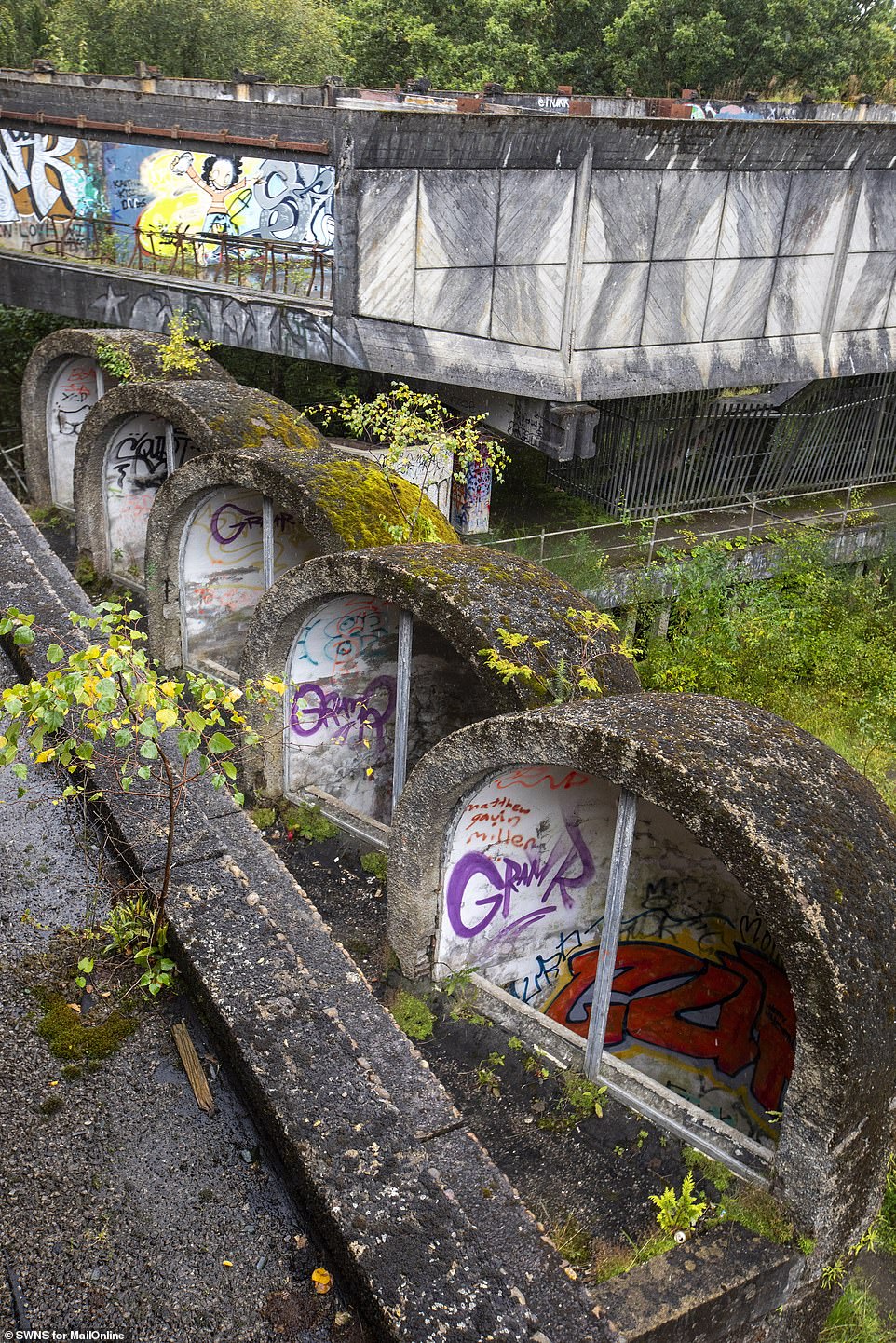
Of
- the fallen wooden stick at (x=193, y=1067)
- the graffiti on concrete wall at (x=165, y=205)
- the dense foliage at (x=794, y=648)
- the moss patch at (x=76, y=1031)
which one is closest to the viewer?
the fallen wooden stick at (x=193, y=1067)

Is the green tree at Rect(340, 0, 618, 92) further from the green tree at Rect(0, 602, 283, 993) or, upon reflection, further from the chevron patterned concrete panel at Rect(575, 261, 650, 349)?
the green tree at Rect(0, 602, 283, 993)

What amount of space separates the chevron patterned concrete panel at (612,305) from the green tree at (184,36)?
71.0 ft

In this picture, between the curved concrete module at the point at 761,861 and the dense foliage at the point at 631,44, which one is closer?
the curved concrete module at the point at 761,861

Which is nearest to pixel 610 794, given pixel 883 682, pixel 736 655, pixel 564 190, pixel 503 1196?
pixel 503 1196

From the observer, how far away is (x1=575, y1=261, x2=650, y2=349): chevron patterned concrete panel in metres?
15.7

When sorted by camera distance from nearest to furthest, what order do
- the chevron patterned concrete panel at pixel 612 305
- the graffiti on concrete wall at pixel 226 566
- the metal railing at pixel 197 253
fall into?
the graffiti on concrete wall at pixel 226 566 < the chevron patterned concrete panel at pixel 612 305 < the metal railing at pixel 197 253

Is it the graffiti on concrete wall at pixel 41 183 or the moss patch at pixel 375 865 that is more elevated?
the graffiti on concrete wall at pixel 41 183

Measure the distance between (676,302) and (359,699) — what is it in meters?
10.1

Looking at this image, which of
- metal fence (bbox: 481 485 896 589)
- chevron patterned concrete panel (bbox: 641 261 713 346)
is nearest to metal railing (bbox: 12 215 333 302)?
chevron patterned concrete panel (bbox: 641 261 713 346)

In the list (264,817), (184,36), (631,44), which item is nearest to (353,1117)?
(264,817)

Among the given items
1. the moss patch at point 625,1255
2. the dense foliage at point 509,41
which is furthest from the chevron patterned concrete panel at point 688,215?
the dense foliage at point 509,41

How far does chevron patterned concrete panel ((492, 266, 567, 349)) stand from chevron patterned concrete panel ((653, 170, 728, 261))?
1798mm

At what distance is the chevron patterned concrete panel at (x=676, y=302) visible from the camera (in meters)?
16.3

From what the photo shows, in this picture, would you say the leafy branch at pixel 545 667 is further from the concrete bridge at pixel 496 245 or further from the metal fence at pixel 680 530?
the concrete bridge at pixel 496 245
